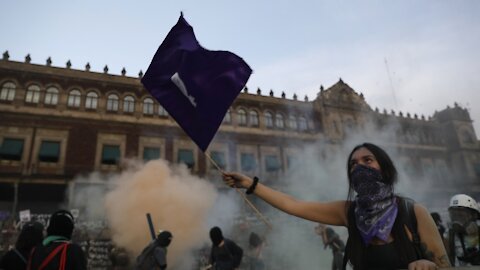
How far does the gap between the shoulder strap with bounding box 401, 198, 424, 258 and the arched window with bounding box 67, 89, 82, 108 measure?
68.0 ft

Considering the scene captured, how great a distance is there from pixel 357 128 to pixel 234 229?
14.8 meters

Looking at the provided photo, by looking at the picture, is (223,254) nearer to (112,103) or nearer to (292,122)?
(112,103)

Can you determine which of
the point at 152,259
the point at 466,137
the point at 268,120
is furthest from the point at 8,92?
the point at 466,137

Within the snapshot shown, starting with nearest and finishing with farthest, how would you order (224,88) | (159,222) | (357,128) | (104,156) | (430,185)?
(224,88)
(159,222)
(104,156)
(357,128)
(430,185)

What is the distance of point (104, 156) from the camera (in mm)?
18578

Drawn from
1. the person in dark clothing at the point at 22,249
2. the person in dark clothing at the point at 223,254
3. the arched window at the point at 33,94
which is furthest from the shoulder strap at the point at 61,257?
the arched window at the point at 33,94

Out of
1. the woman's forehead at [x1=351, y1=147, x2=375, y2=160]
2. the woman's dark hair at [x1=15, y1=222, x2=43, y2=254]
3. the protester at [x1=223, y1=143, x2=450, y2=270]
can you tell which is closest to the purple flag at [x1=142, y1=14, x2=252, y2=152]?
the protester at [x1=223, y1=143, x2=450, y2=270]

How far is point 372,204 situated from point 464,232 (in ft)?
9.59

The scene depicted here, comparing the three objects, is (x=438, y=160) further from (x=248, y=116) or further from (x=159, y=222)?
(x=159, y=222)

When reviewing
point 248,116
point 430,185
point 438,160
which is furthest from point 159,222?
point 438,160

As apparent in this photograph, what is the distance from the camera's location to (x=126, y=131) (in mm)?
19562

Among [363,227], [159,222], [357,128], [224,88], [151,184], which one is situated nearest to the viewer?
[363,227]

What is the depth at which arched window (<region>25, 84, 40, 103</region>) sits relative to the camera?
18156mm

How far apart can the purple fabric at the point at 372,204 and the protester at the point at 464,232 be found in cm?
282
